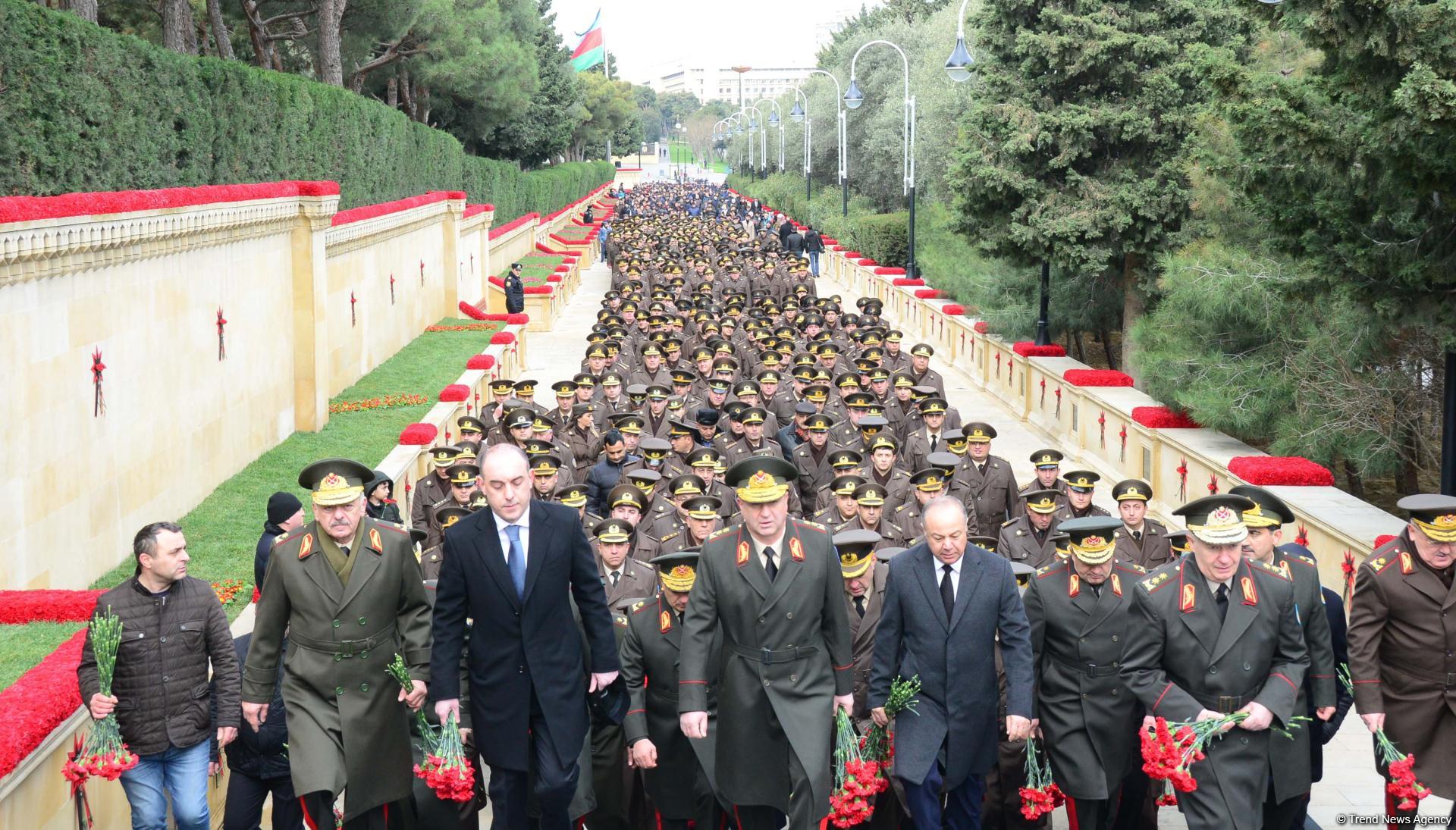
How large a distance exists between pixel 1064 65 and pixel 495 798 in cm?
1998

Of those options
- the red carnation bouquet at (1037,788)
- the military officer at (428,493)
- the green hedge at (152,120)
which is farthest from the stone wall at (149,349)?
the red carnation bouquet at (1037,788)

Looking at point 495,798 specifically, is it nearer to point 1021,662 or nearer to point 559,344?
point 1021,662

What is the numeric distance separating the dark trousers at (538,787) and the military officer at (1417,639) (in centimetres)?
368

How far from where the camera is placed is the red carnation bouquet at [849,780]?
7.01 m

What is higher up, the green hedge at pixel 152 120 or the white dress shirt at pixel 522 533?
the green hedge at pixel 152 120

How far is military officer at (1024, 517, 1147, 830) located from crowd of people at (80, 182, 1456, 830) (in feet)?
0.04

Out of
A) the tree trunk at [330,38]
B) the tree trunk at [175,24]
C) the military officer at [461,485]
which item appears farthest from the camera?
the tree trunk at [330,38]

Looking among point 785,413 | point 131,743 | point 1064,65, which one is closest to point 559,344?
point 1064,65

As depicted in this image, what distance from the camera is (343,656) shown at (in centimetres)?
703

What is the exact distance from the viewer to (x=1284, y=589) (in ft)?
23.7

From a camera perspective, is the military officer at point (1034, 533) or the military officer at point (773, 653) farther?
the military officer at point (1034, 533)

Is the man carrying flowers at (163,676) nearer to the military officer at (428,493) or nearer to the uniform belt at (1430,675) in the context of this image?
the uniform belt at (1430,675)

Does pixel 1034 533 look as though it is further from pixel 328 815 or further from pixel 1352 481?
pixel 1352 481

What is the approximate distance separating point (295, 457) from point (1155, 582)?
14.7 metres
